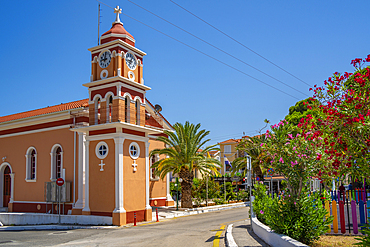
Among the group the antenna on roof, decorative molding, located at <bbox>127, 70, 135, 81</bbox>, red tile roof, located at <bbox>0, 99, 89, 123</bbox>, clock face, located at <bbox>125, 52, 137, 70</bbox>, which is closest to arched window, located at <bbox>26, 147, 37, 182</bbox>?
red tile roof, located at <bbox>0, 99, 89, 123</bbox>

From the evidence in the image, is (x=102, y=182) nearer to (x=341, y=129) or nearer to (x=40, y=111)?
(x=40, y=111)

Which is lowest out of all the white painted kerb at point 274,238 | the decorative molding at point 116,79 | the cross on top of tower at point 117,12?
the white painted kerb at point 274,238

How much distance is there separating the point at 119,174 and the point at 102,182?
4.84 feet

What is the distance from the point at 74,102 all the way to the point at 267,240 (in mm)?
21571

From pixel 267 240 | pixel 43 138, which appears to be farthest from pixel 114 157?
pixel 267 240

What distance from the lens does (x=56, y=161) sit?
23.1m

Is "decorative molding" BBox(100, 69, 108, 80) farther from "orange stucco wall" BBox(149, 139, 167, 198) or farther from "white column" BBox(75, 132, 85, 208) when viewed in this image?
"orange stucco wall" BBox(149, 139, 167, 198)

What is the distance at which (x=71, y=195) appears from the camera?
70.2 ft

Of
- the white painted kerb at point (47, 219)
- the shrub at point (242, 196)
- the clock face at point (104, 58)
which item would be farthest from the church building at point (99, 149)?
the shrub at point (242, 196)

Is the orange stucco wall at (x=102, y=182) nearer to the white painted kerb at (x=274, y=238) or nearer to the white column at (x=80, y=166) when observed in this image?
the white column at (x=80, y=166)

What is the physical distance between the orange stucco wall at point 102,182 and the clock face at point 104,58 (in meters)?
5.11

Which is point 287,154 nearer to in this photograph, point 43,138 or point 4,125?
point 43,138

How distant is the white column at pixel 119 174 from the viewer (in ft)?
60.5

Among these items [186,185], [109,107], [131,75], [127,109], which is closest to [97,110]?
[109,107]
